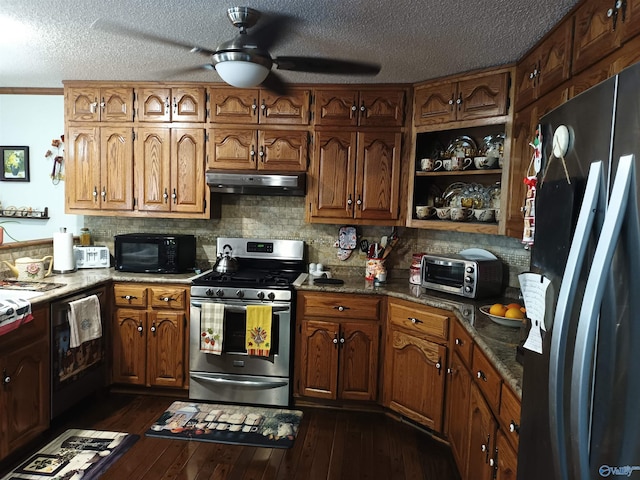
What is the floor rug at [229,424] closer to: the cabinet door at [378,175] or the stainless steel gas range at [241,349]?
the stainless steel gas range at [241,349]

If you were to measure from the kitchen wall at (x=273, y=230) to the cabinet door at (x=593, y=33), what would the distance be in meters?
1.79

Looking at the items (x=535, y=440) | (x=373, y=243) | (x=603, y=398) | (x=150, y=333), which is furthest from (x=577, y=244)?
(x=150, y=333)

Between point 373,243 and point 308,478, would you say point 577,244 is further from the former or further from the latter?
point 373,243

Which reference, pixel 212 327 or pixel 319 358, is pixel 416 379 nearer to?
pixel 319 358

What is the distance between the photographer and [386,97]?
123 inches

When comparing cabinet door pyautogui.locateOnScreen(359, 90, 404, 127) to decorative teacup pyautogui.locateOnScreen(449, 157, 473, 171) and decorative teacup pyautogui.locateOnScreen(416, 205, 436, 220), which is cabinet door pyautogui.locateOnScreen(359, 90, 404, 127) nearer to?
decorative teacup pyautogui.locateOnScreen(449, 157, 473, 171)

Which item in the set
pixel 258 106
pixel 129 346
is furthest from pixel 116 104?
pixel 129 346

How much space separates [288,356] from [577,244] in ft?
8.13

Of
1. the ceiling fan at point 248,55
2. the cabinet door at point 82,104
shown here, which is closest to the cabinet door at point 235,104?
the cabinet door at point 82,104

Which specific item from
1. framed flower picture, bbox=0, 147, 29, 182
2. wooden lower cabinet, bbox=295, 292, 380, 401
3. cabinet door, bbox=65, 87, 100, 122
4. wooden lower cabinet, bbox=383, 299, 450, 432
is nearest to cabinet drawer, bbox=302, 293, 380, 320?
wooden lower cabinet, bbox=295, 292, 380, 401

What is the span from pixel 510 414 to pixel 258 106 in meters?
2.65

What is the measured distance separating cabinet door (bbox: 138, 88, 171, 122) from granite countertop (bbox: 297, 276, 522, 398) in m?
1.71

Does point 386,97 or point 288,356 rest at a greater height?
point 386,97

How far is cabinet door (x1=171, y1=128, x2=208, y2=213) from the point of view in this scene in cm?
329
